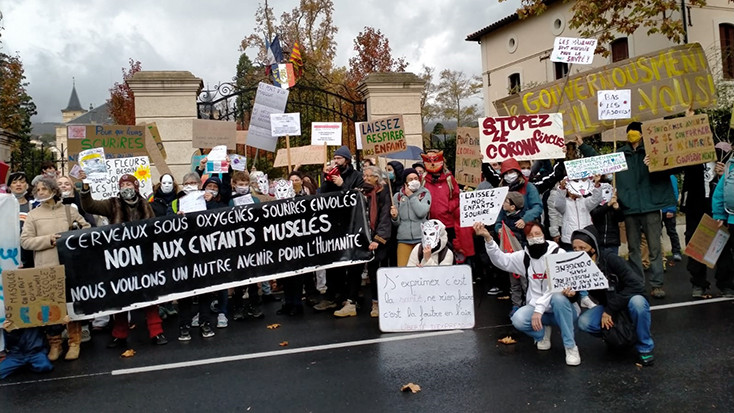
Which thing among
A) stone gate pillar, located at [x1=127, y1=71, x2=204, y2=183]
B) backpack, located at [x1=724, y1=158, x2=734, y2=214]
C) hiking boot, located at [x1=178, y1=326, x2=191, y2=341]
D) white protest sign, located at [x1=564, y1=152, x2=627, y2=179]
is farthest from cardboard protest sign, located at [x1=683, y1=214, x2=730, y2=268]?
stone gate pillar, located at [x1=127, y1=71, x2=204, y2=183]

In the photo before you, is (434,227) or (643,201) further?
(643,201)

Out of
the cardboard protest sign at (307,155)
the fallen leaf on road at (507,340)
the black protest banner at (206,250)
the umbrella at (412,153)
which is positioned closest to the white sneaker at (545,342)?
the fallen leaf on road at (507,340)

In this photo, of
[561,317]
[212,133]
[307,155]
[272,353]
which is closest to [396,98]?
[307,155]

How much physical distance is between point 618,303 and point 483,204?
5.40 ft

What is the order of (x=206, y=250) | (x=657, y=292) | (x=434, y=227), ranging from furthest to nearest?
1. (x=657, y=292)
2. (x=206, y=250)
3. (x=434, y=227)

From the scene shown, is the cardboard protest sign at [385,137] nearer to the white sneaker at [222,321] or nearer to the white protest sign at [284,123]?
the white protest sign at [284,123]

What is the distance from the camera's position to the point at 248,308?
7281 millimetres

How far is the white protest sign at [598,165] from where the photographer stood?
686 cm

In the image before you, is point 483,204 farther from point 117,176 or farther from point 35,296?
point 35,296

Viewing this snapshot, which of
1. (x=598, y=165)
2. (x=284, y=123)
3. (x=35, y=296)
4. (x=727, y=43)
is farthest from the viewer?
(x=727, y=43)

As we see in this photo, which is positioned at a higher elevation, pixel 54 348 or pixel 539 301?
pixel 539 301

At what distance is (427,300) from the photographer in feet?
20.3

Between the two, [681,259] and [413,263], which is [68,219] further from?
[681,259]

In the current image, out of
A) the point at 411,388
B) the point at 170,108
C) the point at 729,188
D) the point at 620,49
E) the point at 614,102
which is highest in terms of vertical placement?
the point at 620,49
